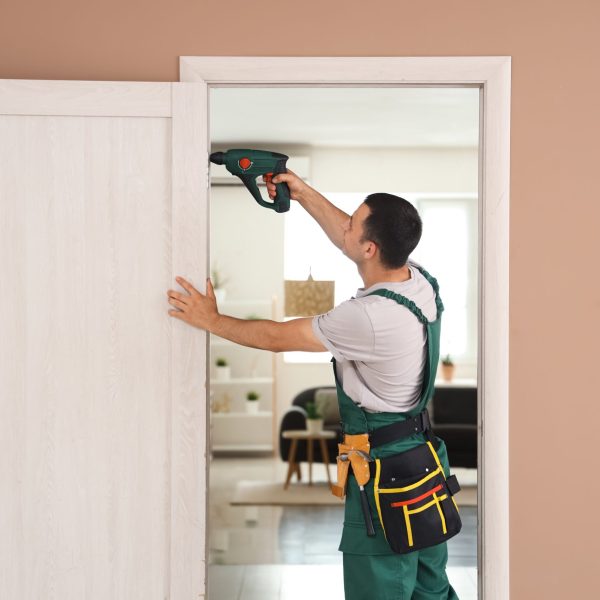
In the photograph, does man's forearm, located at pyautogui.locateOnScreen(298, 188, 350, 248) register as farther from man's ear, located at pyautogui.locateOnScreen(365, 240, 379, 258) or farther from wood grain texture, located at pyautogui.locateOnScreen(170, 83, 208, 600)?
wood grain texture, located at pyautogui.locateOnScreen(170, 83, 208, 600)

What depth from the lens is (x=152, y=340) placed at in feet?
7.17

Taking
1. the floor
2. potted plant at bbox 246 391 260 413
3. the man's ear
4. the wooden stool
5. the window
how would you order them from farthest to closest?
potted plant at bbox 246 391 260 413 < the window < the wooden stool < the floor < the man's ear

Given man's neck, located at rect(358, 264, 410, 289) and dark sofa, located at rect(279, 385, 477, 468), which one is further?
dark sofa, located at rect(279, 385, 477, 468)

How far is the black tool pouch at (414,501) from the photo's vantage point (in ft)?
6.44

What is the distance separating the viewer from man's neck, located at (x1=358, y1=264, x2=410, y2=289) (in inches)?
83.5

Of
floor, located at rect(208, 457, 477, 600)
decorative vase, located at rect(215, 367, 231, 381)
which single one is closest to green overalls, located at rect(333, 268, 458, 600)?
floor, located at rect(208, 457, 477, 600)

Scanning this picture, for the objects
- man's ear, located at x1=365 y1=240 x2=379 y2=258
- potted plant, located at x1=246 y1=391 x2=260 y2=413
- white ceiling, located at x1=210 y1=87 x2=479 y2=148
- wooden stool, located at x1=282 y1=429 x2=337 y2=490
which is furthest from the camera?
potted plant, located at x1=246 y1=391 x2=260 y2=413

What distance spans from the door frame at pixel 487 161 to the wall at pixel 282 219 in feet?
10.6

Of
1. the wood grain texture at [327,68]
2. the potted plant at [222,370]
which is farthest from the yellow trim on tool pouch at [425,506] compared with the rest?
the potted plant at [222,370]

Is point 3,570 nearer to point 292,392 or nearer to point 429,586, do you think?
point 429,586

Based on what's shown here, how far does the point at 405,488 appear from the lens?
2.00 meters

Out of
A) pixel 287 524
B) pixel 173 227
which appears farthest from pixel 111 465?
pixel 287 524

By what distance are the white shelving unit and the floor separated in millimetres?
644
